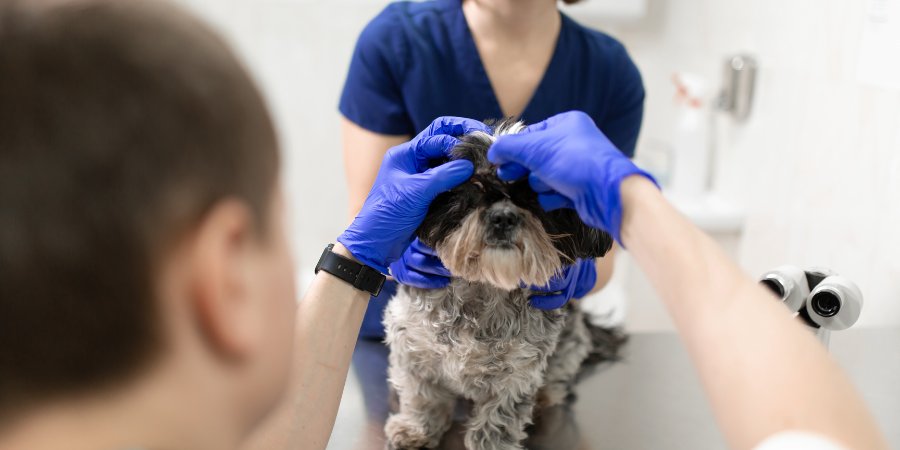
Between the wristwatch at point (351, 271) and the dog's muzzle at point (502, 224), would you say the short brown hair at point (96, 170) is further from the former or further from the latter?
the wristwatch at point (351, 271)

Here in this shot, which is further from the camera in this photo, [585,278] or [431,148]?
[585,278]

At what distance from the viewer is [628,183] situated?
989 millimetres

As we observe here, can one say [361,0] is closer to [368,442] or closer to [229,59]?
[368,442]

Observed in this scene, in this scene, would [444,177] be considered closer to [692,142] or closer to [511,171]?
[511,171]

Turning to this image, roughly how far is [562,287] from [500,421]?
254mm

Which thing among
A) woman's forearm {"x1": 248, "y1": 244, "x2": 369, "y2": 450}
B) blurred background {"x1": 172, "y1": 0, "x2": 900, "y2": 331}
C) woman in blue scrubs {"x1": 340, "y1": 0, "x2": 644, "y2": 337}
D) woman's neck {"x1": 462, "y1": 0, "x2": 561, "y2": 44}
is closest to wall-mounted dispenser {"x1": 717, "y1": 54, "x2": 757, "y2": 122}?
blurred background {"x1": 172, "y1": 0, "x2": 900, "y2": 331}

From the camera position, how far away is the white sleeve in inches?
28.0

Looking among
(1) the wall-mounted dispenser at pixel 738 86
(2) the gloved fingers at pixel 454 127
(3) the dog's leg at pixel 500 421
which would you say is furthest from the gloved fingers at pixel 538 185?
(1) the wall-mounted dispenser at pixel 738 86

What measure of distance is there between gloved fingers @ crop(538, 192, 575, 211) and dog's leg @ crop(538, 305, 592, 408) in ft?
1.10

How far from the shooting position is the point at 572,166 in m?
1.05

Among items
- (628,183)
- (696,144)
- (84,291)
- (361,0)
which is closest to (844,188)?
(696,144)

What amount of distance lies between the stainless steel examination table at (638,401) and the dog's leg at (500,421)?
3.1 inches

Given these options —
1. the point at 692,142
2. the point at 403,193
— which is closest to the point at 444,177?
the point at 403,193

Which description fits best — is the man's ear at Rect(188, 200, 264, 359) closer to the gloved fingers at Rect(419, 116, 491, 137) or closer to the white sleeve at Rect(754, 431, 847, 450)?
the white sleeve at Rect(754, 431, 847, 450)
